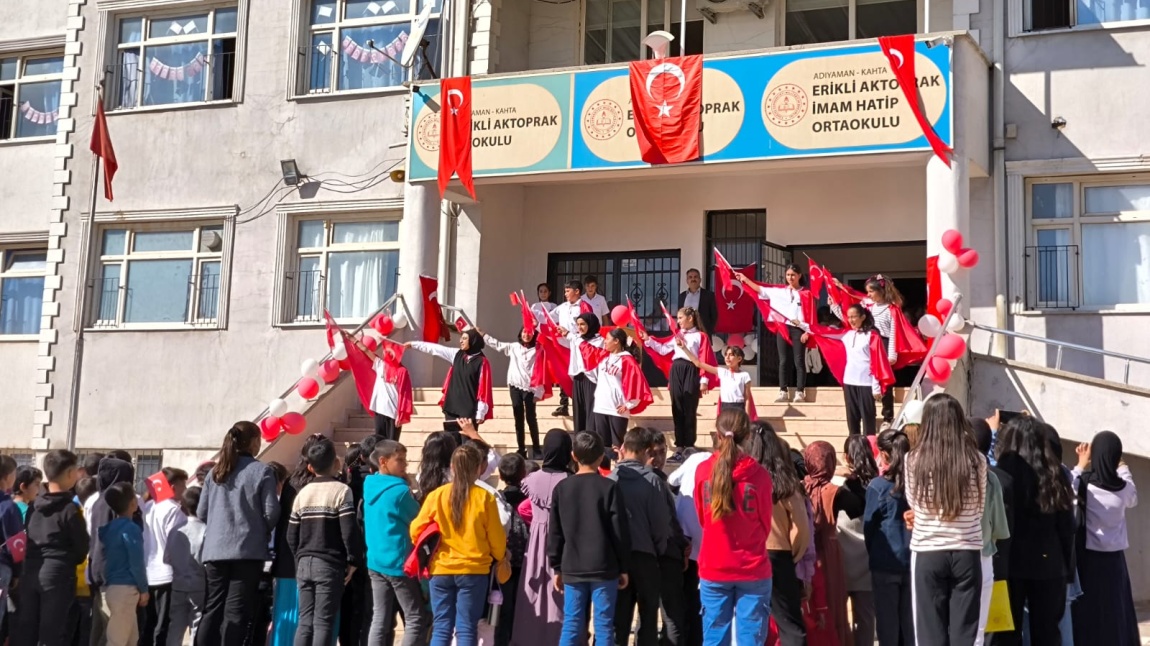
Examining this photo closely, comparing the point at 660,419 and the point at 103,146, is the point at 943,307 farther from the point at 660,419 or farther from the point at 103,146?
the point at 103,146

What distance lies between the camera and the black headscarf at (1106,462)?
8203 millimetres

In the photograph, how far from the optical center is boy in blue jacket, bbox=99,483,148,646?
891cm

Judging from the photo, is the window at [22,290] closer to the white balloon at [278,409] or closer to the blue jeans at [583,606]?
the white balloon at [278,409]

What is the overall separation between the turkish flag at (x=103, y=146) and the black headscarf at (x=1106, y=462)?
→ 15.1 meters

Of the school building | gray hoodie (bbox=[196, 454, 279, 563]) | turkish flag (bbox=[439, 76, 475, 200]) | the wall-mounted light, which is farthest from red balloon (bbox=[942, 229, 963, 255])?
the wall-mounted light

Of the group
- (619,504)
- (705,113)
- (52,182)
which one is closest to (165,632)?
(619,504)

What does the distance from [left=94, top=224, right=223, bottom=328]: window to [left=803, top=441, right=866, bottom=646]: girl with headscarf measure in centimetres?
1270

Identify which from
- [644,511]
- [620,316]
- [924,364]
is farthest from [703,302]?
[644,511]

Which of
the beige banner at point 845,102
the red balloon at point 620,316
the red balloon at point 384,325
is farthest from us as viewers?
the red balloon at point 384,325

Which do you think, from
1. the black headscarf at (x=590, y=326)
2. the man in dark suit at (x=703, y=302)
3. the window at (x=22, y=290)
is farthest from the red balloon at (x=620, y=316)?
the window at (x=22, y=290)

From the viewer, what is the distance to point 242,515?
8.63 metres

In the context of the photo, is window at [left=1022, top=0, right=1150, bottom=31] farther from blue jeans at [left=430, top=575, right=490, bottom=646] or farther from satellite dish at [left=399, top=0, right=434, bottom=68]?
blue jeans at [left=430, top=575, right=490, bottom=646]

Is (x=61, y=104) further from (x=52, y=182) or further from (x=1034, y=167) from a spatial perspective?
(x=1034, y=167)

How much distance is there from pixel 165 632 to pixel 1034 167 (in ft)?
37.0
